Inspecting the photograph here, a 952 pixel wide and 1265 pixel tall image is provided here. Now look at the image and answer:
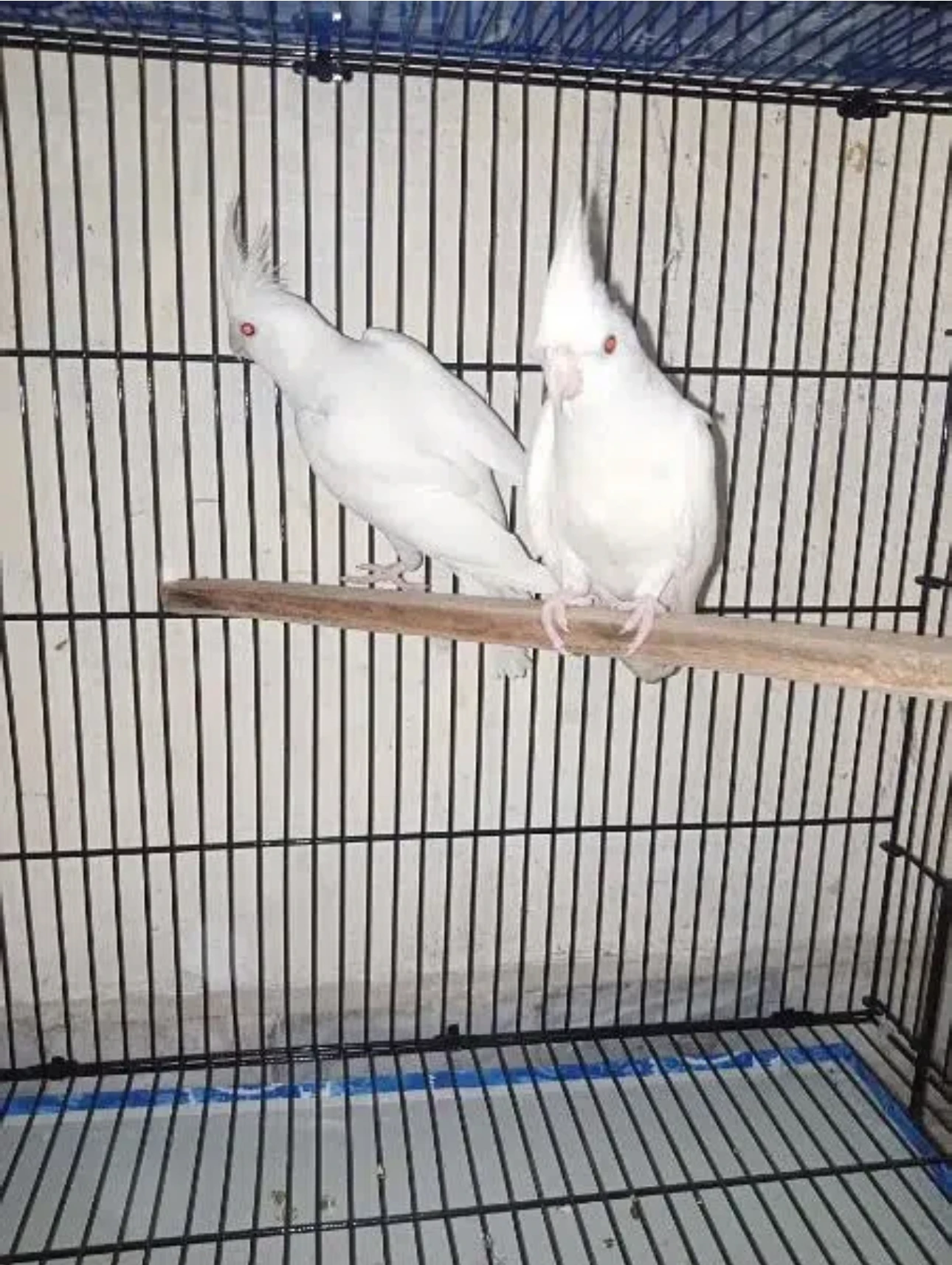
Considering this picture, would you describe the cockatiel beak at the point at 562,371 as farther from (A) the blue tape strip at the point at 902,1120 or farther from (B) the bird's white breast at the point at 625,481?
(A) the blue tape strip at the point at 902,1120

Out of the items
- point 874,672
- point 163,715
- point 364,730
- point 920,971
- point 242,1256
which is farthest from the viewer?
point 920,971

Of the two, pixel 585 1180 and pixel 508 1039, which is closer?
pixel 585 1180

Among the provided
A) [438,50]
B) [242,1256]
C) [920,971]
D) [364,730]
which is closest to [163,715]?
[364,730]

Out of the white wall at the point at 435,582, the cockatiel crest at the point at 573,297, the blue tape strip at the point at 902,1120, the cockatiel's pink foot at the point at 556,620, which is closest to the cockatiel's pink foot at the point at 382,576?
the white wall at the point at 435,582

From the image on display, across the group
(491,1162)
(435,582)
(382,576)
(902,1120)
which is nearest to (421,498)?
(382,576)

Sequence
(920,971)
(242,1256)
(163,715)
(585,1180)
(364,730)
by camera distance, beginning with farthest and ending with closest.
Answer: (920,971) < (364,730) < (163,715) < (585,1180) < (242,1256)

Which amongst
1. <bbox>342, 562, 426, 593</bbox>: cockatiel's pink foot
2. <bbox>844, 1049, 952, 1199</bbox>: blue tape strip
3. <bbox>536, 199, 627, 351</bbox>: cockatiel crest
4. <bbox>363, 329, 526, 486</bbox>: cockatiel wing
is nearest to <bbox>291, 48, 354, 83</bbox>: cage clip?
<bbox>363, 329, 526, 486</bbox>: cockatiel wing

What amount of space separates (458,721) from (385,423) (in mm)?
621

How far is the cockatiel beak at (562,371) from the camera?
1.20 meters

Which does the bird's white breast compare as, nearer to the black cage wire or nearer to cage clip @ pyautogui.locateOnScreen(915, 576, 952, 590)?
the black cage wire

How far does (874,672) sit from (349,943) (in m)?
1.27

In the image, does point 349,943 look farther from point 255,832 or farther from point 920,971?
point 920,971

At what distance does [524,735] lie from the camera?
1836mm

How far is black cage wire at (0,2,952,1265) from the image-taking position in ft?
4.78
